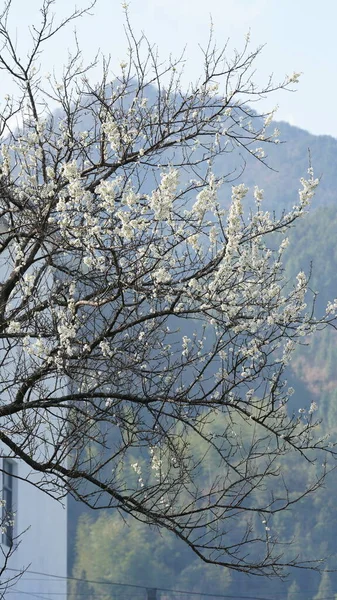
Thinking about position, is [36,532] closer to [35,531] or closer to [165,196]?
[35,531]

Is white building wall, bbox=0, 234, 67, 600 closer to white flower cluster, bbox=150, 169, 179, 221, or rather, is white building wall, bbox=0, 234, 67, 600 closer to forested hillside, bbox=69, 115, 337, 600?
white flower cluster, bbox=150, 169, 179, 221

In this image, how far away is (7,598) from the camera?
44.7 ft

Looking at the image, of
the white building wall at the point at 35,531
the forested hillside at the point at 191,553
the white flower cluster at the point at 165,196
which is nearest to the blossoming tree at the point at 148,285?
the white flower cluster at the point at 165,196

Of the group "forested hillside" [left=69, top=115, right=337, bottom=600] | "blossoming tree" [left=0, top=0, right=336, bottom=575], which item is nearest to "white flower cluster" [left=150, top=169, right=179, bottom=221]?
"blossoming tree" [left=0, top=0, right=336, bottom=575]

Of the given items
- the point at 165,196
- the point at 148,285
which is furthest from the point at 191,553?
the point at 165,196

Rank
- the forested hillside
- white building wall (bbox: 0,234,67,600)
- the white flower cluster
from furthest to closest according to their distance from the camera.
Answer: the forested hillside < white building wall (bbox: 0,234,67,600) < the white flower cluster

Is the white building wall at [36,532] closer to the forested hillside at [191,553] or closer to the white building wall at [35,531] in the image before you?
the white building wall at [35,531]

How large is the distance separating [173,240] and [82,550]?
46.7 m

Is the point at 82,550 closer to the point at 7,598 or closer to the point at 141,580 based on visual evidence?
the point at 141,580

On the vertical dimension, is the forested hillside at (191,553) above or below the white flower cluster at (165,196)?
above

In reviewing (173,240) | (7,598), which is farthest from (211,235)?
(7,598)

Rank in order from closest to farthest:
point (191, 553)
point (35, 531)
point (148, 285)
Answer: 1. point (148, 285)
2. point (35, 531)
3. point (191, 553)

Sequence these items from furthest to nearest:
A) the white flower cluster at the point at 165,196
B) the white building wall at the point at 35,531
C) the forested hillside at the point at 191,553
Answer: the forested hillside at the point at 191,553 → the white building wall at the point at 35,531 → the white flower cluster at the point at 165,196

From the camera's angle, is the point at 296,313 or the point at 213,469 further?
the point at 213,469
